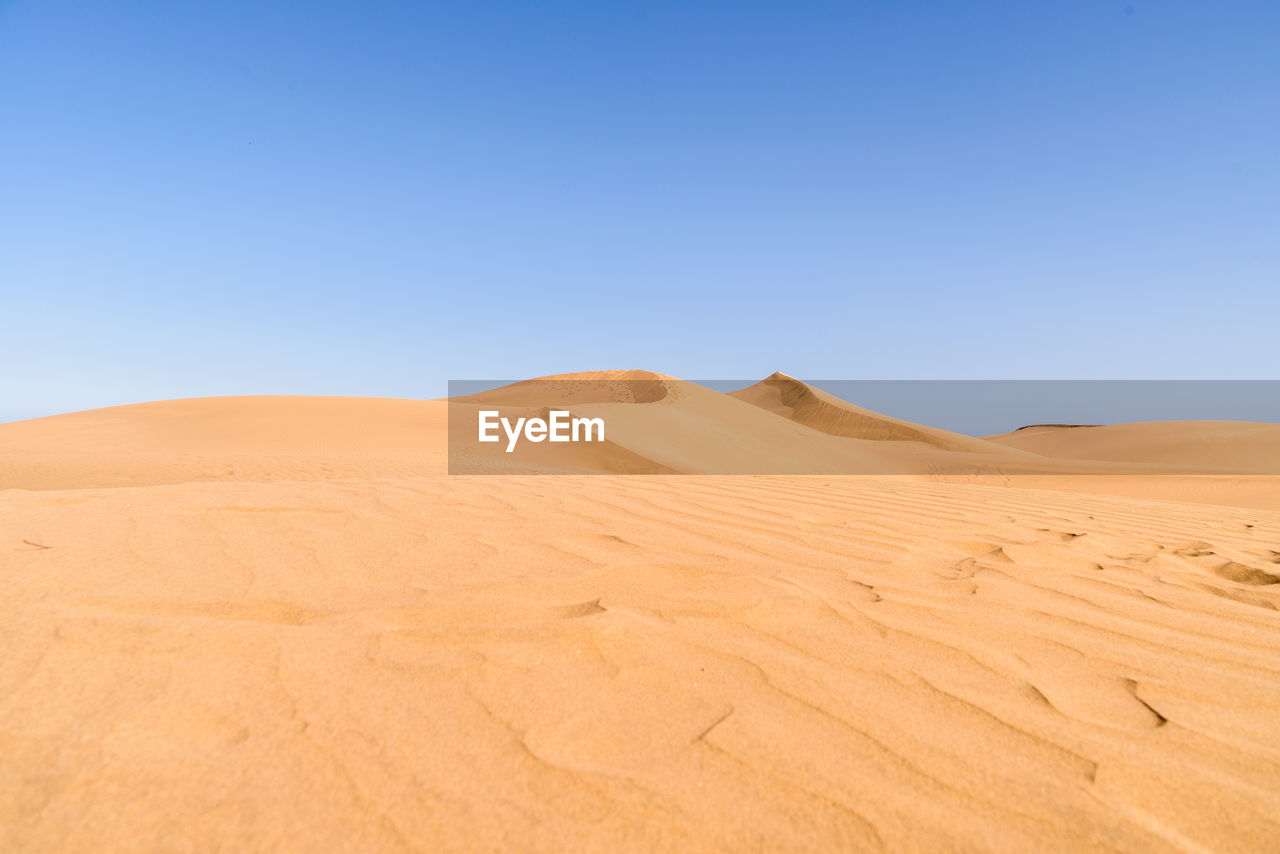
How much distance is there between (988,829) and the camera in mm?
1143

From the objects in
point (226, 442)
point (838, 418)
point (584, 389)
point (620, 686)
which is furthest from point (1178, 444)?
point (620, 686)

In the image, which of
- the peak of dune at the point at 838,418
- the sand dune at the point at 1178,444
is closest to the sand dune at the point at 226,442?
the peak of dune at the point at 838,418

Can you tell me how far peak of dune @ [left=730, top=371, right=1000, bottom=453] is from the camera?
90.9 ft

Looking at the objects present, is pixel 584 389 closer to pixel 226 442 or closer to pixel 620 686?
pixel 226 442

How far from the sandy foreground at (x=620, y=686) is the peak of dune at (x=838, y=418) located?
2480cm

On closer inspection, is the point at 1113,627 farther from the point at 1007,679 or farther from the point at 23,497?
the point at 23,497

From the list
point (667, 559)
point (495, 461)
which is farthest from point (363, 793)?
point (495, 461)

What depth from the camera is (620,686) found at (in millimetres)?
1610

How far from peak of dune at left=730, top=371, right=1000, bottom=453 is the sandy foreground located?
2480cm

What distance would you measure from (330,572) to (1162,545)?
3.87m

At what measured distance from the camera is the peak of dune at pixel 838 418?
27703 millimetres

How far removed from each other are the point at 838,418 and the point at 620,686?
2973cm

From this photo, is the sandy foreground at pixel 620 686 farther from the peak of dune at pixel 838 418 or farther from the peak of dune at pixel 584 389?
the peak of dune at pixel 838 418

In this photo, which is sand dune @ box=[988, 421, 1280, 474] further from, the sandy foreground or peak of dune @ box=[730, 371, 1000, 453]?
the sandy foreground
